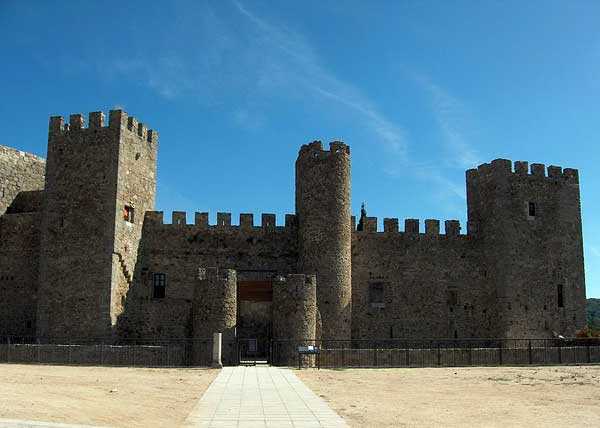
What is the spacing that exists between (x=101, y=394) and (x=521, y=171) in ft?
80.6

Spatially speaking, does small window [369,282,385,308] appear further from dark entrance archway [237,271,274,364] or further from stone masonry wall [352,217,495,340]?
dark entrance archway [237,271,274,364]

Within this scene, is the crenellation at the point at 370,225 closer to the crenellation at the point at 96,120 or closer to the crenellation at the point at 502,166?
the crenellation at the point at 502,166

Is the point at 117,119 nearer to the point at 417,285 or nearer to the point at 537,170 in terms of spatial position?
the point at 417,285

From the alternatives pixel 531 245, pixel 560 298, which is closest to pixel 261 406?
pixel 531 245

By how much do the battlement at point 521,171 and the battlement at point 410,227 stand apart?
115 inches

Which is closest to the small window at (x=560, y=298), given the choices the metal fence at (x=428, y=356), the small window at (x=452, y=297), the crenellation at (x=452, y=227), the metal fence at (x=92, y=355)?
the metal fence at (x=428, y=356)

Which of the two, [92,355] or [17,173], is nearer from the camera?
[92,355]

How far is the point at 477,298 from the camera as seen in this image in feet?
106

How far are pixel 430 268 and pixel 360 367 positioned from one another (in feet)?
31.0

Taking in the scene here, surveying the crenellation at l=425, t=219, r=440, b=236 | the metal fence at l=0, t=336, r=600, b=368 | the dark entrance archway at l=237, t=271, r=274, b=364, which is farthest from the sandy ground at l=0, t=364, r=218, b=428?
the crenellation at l=425, t=219, r=440, b=236

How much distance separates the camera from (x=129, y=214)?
28.3 meters

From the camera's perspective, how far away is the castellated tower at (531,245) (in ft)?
103

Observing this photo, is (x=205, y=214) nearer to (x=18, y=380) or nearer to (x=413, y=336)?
(x=413, y=336)

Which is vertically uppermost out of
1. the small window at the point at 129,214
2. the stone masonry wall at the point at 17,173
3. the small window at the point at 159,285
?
the stone masonry wall at the point at 17,173
